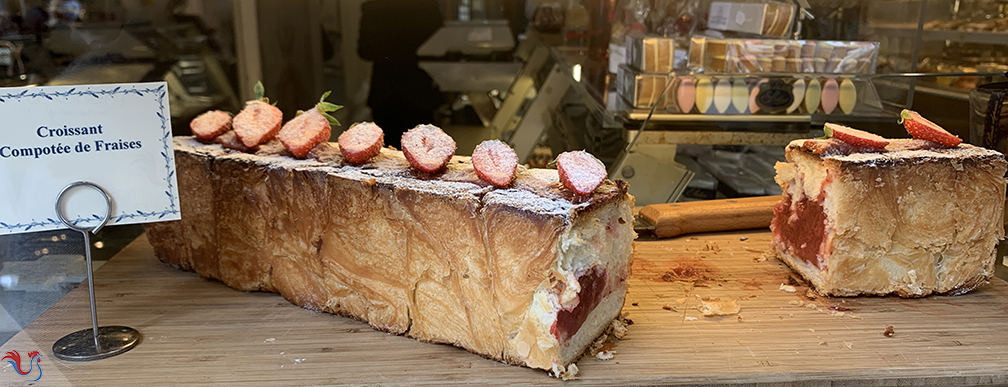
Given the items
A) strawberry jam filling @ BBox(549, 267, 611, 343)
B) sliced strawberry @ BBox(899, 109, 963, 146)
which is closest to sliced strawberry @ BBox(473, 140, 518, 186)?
strawberry jam filling @ BBox(549, 267, 611, 343)

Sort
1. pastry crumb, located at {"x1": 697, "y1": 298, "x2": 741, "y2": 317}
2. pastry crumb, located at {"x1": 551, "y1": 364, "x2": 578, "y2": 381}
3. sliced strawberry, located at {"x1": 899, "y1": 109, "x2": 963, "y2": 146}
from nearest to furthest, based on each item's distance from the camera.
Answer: pastry crumb, located at {"x1": 551, "y1": 364, "x2": 578, "y2": 381}, pastry crumb, located at {"x1": 697, "y1": 298, "x2": 741, "y2": 317}, sliced strawberry, located at {"x1": 899, "y1": 109, "x2": 963, "y2": 146}

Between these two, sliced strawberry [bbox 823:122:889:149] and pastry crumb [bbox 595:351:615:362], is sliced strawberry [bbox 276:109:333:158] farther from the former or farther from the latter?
sliced strawberry [bbox 823:122:889:149]

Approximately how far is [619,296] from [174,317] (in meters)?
1.58

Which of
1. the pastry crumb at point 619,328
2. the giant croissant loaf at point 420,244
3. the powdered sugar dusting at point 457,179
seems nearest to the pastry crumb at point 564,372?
the giant croissant loaf at point 420,244

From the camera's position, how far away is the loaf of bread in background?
2.46 m

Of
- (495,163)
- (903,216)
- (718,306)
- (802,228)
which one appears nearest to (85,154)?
(495,163)

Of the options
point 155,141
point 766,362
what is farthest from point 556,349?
point 155,141

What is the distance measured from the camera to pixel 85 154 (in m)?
2.02

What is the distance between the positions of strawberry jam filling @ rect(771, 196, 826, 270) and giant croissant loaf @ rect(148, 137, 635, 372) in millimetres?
873

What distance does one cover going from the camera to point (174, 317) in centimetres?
239

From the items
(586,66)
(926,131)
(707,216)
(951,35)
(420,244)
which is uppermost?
(951,35)

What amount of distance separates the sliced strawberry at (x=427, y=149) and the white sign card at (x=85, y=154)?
2.49 feet

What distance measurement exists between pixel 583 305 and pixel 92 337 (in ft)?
5.30

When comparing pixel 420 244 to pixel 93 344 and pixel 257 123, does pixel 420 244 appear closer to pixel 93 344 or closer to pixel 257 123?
pixel 257 123
